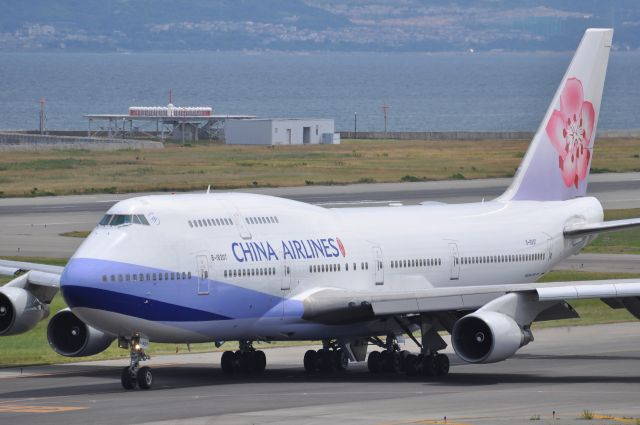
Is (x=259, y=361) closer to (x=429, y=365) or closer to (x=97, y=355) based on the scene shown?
(x=429, y=365)

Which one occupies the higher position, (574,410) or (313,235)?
(313,235)

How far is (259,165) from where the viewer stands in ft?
470

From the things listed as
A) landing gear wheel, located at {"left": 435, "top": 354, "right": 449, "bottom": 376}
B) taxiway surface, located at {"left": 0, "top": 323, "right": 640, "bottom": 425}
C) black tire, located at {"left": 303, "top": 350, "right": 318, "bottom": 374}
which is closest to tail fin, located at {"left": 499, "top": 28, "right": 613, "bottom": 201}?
taxiway surface, located at {"left": 0, "top": 323, "right": 640, "bottom": 425}

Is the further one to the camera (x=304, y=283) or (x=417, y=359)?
(x=417, y=359)

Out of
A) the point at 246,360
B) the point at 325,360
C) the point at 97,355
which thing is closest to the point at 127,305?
the point at 246,360

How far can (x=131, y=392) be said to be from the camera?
39531 mm

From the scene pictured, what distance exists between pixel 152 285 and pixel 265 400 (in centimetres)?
448

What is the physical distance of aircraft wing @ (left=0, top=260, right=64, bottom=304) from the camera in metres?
46.0

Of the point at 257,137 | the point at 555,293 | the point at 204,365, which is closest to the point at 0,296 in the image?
the point at 204,365

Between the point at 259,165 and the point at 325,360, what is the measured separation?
98871 mm

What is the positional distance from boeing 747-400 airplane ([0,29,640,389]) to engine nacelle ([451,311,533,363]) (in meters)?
0.04

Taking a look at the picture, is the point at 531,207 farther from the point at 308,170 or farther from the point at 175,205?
the point at 308,170

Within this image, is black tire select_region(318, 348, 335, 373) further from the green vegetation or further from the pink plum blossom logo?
the green vegetation

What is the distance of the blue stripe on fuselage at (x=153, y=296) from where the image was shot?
127 feet
